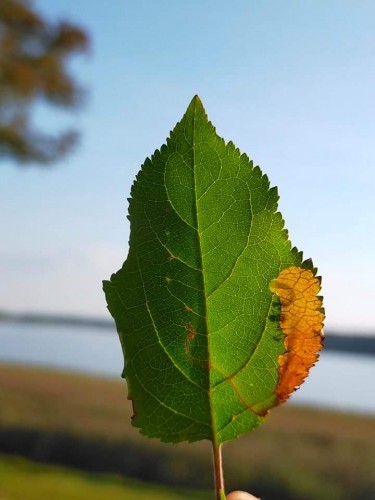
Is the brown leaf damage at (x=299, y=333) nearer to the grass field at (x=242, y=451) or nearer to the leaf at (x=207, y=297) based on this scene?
the leaf at (x=207, y=297)

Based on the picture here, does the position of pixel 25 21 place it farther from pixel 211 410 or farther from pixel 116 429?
pixel 211 410

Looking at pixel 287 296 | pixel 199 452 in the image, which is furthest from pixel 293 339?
pixel 199 452

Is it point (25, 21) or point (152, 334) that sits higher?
point (25, 21)

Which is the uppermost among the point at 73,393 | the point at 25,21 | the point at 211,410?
the point at 25,21

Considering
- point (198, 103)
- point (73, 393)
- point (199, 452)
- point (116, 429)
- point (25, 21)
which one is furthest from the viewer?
point (25, 21)

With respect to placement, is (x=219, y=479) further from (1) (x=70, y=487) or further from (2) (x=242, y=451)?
(1) (x=70, y=487)

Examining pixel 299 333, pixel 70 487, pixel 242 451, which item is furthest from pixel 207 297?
pixel 70 487

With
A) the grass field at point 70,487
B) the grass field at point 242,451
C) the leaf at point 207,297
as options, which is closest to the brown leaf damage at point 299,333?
the leaf at point 207,297
